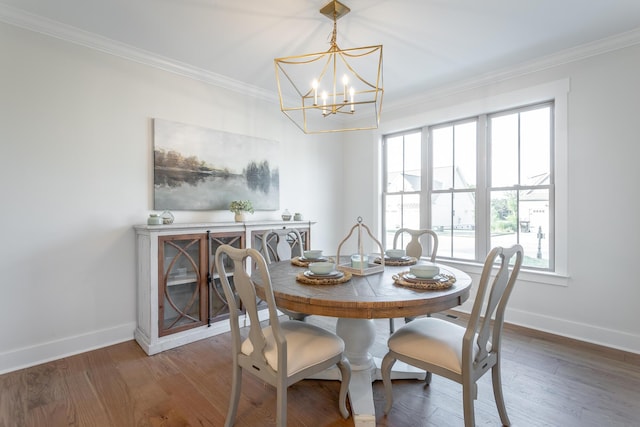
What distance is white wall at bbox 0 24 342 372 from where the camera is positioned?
2289 millimetres

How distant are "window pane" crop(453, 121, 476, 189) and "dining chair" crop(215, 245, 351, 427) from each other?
283cm

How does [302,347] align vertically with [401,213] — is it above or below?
below

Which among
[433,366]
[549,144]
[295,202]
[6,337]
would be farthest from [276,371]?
[549,144]

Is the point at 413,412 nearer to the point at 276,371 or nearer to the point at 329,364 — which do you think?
the point at 329,364

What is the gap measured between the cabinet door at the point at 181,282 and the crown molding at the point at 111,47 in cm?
172

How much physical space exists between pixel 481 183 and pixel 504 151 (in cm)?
42

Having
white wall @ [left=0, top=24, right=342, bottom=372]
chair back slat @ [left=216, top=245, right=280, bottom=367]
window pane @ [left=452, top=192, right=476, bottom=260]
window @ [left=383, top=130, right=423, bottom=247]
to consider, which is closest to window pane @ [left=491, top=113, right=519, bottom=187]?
window pane @ [left=452, top=192, right=476, bottom=260]

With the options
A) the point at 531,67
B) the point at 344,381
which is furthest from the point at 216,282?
the point at 531,67

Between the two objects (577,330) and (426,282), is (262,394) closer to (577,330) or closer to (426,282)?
(426,282)

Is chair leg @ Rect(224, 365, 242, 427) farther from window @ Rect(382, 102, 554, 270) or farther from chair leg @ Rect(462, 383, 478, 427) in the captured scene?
window @ Rect(382, 102, 554, 270)

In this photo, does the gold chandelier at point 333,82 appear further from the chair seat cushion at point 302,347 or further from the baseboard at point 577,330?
the baseboard at point 577,330

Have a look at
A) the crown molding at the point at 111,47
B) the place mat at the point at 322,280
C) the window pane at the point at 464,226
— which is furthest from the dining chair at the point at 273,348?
the window pane at the point at 464,226

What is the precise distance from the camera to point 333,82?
10.2 ft

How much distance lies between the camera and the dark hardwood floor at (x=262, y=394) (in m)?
1.75
